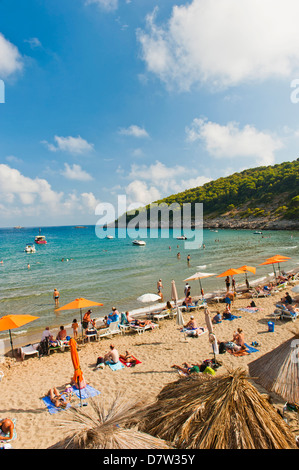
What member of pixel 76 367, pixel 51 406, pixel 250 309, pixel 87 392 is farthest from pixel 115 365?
pixel 250 309

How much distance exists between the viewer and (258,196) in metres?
105

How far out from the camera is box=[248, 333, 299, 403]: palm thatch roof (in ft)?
16.9

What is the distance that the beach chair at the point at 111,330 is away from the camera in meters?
12.1

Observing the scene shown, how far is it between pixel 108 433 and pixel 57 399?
4.35 metres

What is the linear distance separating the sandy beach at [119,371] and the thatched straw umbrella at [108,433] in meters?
0.71

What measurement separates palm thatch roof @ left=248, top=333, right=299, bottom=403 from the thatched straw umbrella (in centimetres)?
266

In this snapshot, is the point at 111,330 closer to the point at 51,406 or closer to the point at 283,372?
the point at 51,406

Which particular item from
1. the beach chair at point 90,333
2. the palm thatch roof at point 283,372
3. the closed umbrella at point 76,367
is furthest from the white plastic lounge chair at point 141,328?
the palm thatch roof at point 283,372

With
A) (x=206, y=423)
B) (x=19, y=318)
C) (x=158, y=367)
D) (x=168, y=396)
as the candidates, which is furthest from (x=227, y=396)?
(x=19, y=318)

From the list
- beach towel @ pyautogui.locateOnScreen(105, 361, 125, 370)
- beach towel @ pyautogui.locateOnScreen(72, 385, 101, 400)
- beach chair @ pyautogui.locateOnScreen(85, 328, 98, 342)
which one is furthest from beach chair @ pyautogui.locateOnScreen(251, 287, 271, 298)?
beach towel @ pyautogui.locateOnScreen(72, 385, 101, 400)

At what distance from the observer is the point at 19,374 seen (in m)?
8.94

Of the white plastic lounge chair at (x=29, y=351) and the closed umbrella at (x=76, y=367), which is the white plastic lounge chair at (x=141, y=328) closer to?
the white plastic lounge chair at (x=29, y=351)

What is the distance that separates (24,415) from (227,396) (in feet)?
19.0

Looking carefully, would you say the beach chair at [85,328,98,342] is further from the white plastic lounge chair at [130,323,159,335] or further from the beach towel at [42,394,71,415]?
the beach towel at [42,394,71,415]
